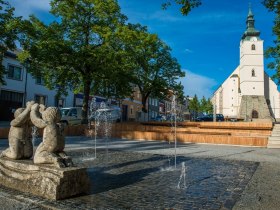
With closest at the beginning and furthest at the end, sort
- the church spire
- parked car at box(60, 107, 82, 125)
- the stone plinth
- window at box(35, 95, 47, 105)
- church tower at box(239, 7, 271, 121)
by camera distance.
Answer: the stone plinth < parked car at box(60, 107, 82, 125) < window at box(35, 95, 47, 105) < church tower at box(239, 7, 271, 121) < the church spire

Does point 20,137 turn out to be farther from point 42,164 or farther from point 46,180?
point 46,180

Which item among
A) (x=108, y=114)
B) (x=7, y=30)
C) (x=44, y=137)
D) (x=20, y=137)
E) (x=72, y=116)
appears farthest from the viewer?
(x=108, y=114)

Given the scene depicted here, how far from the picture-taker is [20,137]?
611 centimetres

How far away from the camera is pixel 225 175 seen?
7.66 metres

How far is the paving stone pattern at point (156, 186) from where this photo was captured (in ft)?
15.9

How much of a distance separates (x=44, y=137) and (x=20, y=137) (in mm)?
1011

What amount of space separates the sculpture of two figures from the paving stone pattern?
72 cm

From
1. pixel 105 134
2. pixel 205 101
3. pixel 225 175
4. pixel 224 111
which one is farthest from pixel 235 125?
pixel 205 101

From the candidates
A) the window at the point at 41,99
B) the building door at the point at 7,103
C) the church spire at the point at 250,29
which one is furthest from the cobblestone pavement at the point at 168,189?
the church spire at the point at 250,29

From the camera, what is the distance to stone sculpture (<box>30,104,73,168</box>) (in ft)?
17.4

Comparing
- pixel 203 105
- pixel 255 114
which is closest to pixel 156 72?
pixel 255 114

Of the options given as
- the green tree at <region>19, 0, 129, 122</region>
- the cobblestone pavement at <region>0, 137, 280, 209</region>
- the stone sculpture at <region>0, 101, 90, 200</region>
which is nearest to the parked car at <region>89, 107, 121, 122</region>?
the green tree at <region>19, 0, 129, 122</region>

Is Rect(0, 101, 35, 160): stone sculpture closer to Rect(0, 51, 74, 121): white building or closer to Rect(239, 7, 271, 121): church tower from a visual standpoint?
Rect(0, 51, 74, 121): white building

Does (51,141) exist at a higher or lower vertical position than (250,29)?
lower
